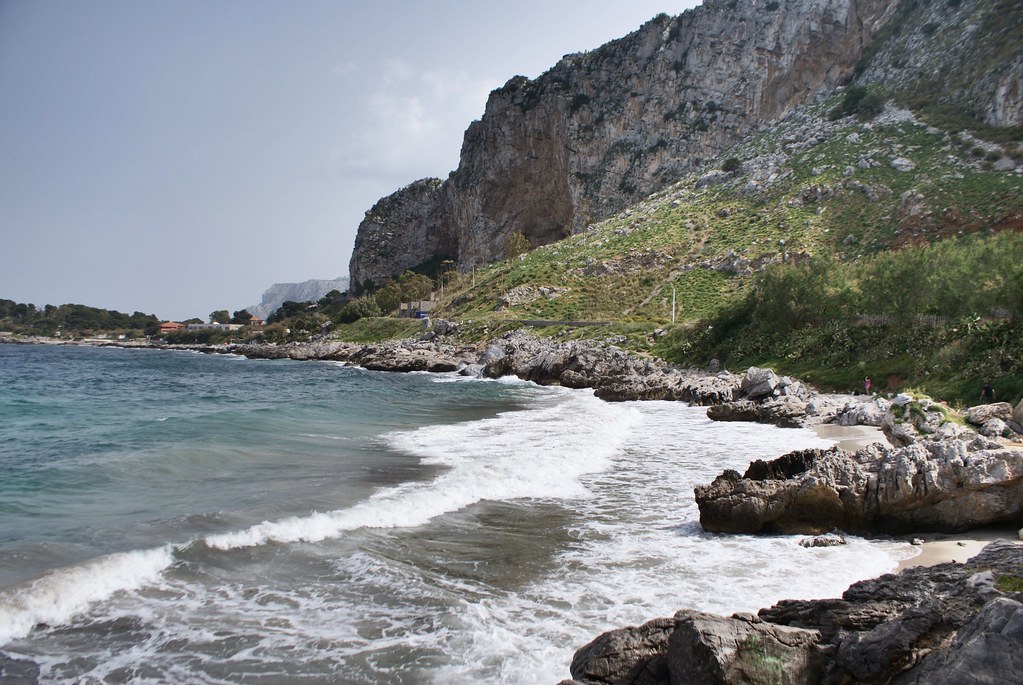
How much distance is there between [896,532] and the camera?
11.5 m

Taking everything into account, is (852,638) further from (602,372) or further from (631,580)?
(602,372)

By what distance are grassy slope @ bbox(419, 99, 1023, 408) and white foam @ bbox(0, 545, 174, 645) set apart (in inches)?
1340

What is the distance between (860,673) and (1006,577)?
62.7 inches

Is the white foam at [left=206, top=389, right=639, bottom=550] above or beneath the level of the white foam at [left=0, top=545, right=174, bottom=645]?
above

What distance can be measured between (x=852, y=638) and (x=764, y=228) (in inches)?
2649

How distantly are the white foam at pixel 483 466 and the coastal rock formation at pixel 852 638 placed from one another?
717cm

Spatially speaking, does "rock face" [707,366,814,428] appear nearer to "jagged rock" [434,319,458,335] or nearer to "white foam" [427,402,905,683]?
"white foam" [427,402,905,683]

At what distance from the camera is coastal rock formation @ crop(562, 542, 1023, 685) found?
4.62 m

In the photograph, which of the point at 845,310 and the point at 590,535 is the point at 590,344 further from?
the point at 590,535

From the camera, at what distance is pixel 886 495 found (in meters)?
11.6

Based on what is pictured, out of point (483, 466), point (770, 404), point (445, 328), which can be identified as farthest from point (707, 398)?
point (445, 328)

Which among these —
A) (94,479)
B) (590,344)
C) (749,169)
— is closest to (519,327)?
(590,344)

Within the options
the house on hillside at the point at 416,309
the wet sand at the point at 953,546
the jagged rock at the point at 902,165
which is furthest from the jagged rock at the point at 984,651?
the house on hillside at the point at 416,309

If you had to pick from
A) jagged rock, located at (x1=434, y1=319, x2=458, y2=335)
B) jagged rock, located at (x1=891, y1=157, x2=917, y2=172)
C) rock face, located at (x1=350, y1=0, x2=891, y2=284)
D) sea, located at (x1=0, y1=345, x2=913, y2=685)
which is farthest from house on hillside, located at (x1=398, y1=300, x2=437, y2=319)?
sea, located at (x1=0, y1=345, x2=913, y2=685)
